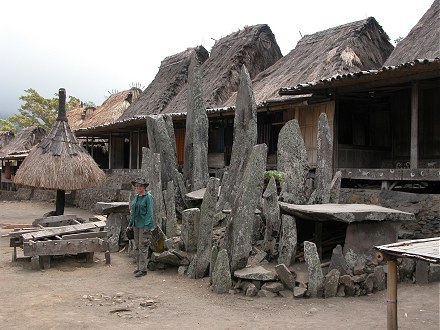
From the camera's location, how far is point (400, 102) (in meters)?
12.8

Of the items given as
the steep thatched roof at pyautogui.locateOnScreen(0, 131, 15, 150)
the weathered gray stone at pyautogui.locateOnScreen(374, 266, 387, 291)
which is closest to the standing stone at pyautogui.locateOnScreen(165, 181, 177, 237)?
the weathered gray stone at pyautogui.locateOnScreen(374, 266, 387, 291)

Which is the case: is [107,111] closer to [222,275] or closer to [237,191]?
[237,191]

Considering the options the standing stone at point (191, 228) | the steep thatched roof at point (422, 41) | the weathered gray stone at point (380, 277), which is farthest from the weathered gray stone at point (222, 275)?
the steep thatched roof at point (422, 41)

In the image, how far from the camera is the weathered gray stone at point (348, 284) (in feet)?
20.6

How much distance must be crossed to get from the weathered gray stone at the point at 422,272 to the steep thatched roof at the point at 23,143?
23.4 meters

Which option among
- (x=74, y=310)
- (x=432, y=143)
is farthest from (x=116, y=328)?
(x=432, y=143)

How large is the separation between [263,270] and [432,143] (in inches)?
286

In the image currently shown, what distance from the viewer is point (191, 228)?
7754mm

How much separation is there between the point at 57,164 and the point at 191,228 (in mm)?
6359

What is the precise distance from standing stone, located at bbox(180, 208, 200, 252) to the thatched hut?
21183 millimetres

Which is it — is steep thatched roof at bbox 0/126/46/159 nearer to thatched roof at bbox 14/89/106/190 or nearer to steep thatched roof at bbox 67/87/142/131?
steep thatched roof at bbox 67/87/142/131

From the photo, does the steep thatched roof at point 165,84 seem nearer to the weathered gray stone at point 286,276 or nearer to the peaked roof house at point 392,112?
the peaked roof house at point 392,112

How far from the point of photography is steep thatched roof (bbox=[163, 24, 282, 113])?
18766 millimetres

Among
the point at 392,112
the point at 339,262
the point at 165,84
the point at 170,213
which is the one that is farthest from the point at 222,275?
the point at 165,84
